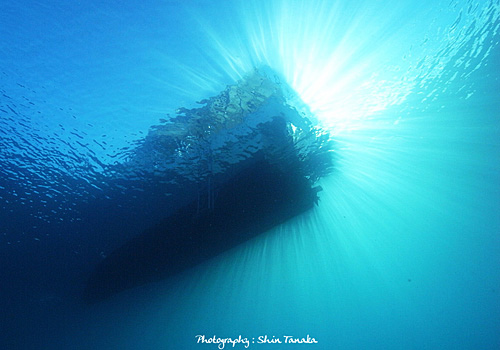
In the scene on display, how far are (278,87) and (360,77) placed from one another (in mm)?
3146

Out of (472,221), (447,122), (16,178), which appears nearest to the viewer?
(16,178)

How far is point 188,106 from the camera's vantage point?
559 cm

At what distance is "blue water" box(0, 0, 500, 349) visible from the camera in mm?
4613

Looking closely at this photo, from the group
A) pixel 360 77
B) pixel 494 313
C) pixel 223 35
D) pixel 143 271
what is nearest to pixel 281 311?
pixel 143 271

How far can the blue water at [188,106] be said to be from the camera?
15.1ft

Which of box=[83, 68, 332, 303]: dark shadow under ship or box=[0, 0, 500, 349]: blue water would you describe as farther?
box=[83, 68, 332, 303]: dark shadow under ship

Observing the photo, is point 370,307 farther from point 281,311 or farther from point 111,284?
point 111,284

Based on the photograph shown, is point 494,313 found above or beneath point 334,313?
beneath

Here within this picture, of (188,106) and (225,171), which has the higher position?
(188,106)

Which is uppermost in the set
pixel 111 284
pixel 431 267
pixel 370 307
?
pixel 111 284

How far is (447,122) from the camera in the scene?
1061cm

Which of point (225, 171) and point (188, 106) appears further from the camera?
point (225, 171)

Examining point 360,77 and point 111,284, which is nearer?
point 360,77

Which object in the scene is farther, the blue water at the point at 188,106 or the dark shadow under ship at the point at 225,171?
the dark shadow under ship at the point at 225,171
